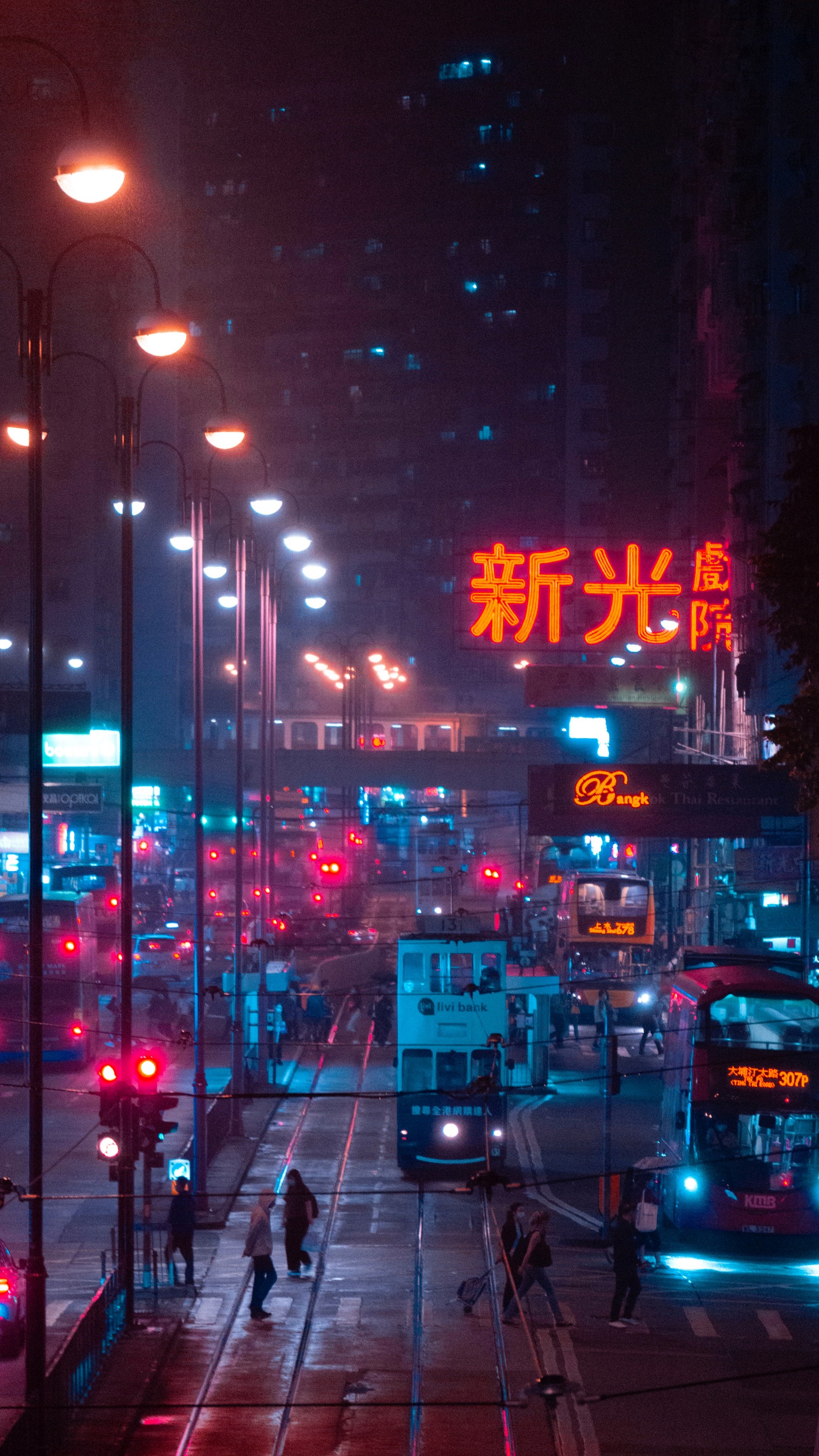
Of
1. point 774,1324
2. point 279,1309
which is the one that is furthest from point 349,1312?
point 774,1324

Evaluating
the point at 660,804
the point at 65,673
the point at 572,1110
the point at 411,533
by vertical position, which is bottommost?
the point at 572,1110

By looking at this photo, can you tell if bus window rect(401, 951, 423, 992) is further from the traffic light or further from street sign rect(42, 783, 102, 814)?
street sign rect(42, 783, 102, 814)

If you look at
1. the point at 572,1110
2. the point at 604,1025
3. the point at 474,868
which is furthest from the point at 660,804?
the point at 474,868

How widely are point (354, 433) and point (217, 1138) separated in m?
134

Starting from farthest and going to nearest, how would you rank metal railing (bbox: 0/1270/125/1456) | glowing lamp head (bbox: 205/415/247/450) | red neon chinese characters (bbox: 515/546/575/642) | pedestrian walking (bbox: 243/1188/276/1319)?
red neon chinese characters (bbox: 515/546/575/642), glowing lamp head (bbox: 205/415/247/450), pedestrian walking (bbox: 243/1188/276/1319), metal railing (bbox: 0/1270/125/1456)

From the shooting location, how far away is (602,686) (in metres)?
48.2

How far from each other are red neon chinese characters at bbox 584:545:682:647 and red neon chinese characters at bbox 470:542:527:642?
77.1 inches

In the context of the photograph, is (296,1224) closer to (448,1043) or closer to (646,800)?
(448,1043)

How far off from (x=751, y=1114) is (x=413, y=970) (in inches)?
275

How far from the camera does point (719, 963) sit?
2758 cm

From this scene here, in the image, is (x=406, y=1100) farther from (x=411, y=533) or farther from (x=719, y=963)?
(x=411, y=533)

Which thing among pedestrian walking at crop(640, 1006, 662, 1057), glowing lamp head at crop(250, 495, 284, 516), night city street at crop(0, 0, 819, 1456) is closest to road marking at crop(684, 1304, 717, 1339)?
night city street at crop(0, 0, 819, 1456)

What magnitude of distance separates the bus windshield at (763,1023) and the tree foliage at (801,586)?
6334 mm

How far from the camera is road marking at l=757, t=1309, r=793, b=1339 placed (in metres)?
18.3
